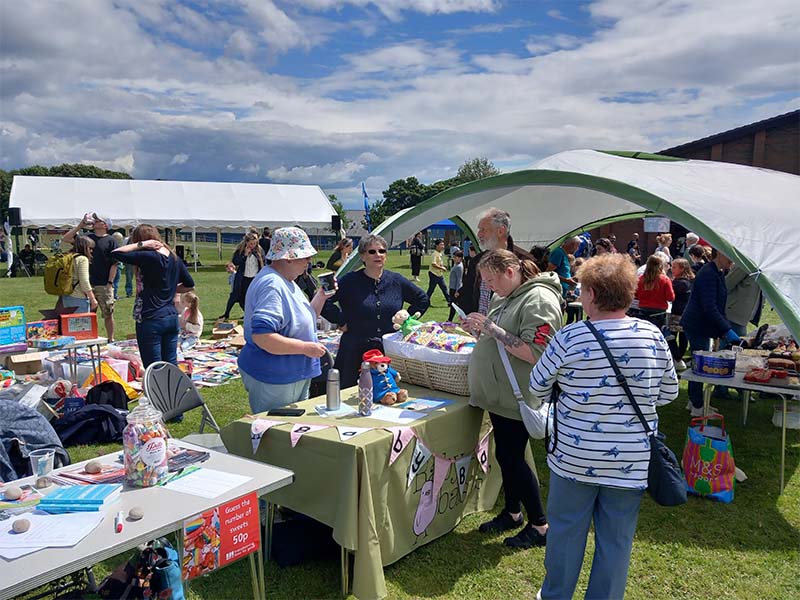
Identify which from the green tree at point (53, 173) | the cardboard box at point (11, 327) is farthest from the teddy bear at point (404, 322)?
the green tree at point (53, 173)

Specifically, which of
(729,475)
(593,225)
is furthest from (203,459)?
(593,225)

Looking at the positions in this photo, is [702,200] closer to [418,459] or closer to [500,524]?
[500,524]

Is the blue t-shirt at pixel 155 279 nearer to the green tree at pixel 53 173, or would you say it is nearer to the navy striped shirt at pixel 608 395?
the navy striped shirt at pixel 608 395

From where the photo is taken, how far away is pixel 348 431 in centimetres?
286

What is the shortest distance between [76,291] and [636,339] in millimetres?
6637

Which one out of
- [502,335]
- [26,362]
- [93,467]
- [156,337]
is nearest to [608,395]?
[502,335]

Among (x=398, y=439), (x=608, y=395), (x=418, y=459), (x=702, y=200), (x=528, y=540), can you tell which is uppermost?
(x=702, y=200)

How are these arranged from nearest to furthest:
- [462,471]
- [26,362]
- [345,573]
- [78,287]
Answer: [345,573] < [462,471] < [26,362] < [78,287]

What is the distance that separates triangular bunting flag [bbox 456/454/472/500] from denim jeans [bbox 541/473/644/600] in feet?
2.91

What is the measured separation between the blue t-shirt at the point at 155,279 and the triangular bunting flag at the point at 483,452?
3060 millimetres

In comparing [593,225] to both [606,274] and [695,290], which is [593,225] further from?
[606,274]

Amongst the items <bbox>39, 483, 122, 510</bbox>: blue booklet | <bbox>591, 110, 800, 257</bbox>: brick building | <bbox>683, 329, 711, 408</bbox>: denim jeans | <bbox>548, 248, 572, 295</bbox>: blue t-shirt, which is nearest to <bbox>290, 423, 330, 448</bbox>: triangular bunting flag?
<bbox>39, 483, 122, 510</bbox>: blue booklet

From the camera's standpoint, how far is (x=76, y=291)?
7.03 metres

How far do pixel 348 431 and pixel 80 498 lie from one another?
1.14m
